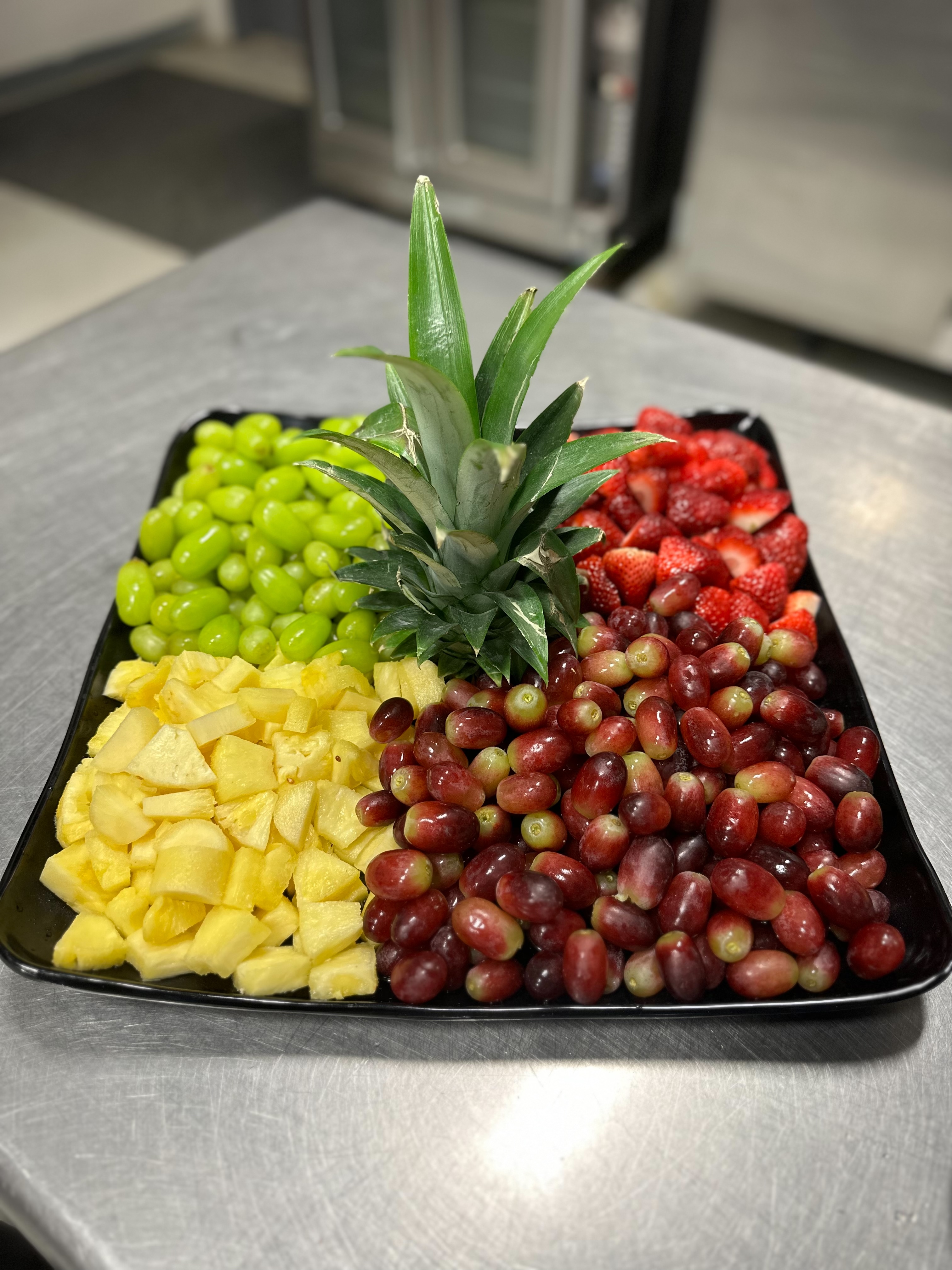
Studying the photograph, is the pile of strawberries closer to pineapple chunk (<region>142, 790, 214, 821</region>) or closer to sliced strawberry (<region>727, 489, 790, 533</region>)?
sliced strawberry (<region>727, 489, 790, 533</region>)

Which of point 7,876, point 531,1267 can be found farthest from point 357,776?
point 531,1267

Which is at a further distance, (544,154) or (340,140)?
(340,140)

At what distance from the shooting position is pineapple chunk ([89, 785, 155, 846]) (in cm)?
102

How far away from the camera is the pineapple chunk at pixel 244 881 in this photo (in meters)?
0.99

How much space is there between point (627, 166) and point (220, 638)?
2.55 metres

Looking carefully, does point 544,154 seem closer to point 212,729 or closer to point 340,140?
point 340,140

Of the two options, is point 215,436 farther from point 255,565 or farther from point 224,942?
point 224,942

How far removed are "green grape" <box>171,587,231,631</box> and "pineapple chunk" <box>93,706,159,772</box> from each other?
0.66 feet

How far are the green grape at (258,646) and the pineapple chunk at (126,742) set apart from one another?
0.20 metres

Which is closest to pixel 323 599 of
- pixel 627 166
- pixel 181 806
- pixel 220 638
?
pixel 220 638

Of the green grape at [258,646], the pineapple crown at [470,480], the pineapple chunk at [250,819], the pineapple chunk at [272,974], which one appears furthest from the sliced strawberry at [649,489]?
the pineapple chunk at [272,974]

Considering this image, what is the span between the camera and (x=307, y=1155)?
921mm

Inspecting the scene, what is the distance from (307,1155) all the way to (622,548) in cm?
79

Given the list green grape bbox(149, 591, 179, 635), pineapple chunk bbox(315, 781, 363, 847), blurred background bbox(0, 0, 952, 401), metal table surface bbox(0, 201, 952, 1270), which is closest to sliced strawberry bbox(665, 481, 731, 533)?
metal table surface bbox(0, 201, 952, 1270)
